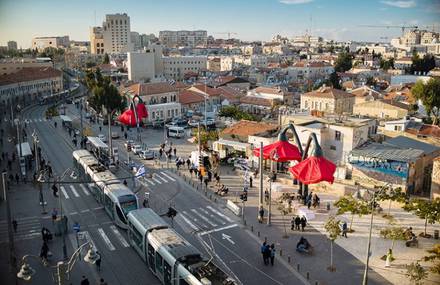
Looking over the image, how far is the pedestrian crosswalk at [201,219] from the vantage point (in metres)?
24.2

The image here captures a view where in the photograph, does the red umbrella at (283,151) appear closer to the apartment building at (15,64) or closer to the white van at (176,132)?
the white van at (176,132)

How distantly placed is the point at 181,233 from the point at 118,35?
16948 centimetres

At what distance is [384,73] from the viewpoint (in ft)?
350

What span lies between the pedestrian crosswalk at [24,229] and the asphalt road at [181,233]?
1.99 metres

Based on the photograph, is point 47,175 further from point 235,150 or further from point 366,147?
point 366,147

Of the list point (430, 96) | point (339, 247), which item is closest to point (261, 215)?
point (339, 247)

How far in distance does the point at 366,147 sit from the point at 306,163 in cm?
894

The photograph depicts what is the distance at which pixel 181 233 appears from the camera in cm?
2334

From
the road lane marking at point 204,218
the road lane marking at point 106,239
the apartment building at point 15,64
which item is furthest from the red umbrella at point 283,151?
the apartment building at point 15,64

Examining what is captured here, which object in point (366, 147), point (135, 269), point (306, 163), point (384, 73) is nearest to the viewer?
point (135, 269)

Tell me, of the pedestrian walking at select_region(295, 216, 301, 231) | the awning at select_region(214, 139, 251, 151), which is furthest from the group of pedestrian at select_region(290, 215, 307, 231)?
the awning at select_region(214, 139, 251, 151)

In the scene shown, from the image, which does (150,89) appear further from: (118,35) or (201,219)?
(118,35)

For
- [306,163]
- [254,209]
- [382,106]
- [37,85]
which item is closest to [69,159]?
[254,209]

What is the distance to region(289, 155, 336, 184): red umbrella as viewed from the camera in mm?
24953
